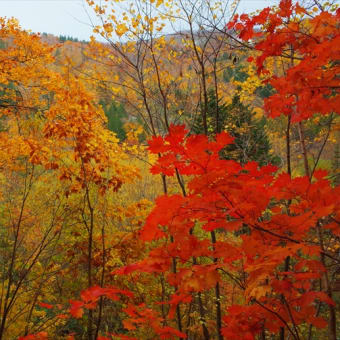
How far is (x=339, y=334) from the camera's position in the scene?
28.0 feet

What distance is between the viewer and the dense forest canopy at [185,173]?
1.70 metres

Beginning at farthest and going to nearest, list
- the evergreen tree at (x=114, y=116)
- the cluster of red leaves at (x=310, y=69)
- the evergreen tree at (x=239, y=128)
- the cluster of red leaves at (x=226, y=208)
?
the evergreen tree at (x=114, y=116)
the evergreen tree at (x=239, y=128)
the cluster of red leaves at (x=310, y=69)
the cluster of red leaves at (x=226, y=208)

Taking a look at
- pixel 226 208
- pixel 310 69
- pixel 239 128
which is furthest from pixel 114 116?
pixel 226 208

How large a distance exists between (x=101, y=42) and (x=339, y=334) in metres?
9.66

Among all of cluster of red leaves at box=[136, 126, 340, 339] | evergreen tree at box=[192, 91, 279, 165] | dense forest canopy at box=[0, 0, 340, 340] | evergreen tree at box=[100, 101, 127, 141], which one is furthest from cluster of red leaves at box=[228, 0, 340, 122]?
evergreen tree at box=[100, 101, 127, 141]

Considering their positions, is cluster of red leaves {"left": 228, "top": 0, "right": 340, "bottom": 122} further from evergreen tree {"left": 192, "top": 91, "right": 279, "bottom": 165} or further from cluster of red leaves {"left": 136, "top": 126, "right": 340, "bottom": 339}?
evergreen tree {"left": 192, "top": 91, "right": 279, "bottom": 165}

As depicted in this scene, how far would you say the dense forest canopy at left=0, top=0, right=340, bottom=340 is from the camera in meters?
1.70

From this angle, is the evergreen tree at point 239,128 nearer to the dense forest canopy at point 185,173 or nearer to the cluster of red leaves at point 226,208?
the dense forest canopy at point 185,173

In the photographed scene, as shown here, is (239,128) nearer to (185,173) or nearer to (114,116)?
(185,173)

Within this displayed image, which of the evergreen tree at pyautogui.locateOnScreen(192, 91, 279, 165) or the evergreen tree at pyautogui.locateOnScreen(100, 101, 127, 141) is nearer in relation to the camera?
the evergreen tree at pyautogui.locateOnScreen(192, 91, 279, 165)

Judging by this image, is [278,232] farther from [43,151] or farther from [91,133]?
[43,151]

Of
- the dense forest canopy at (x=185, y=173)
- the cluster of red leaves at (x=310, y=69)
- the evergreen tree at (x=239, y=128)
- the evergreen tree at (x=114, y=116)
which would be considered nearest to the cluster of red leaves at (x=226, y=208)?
the dense forest canopy at (x=185, y=173)

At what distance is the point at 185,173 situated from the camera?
69.4 inches

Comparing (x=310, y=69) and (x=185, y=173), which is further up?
(x=310, y=69)
